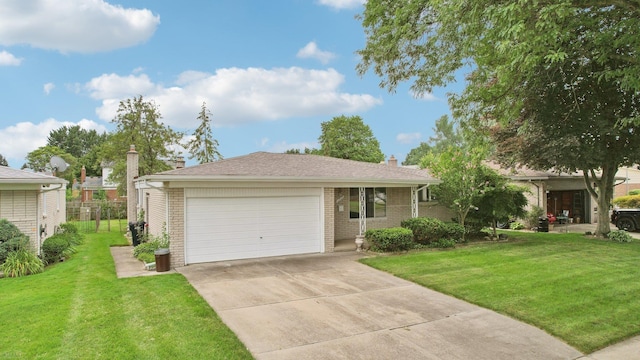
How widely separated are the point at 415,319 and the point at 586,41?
5.85 metres

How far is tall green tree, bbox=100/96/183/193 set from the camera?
2395cm

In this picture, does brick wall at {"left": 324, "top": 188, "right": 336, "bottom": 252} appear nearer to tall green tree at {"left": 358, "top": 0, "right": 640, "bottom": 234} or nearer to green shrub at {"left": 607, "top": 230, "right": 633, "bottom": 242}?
tall green tree at {"left": 358, "top": 0, "right": 640, "bottom": 234}

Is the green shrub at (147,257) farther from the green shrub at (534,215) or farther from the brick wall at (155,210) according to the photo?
the green shrub at (534,215)

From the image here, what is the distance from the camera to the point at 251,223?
11828 millimetres

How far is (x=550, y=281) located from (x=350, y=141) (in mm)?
37151

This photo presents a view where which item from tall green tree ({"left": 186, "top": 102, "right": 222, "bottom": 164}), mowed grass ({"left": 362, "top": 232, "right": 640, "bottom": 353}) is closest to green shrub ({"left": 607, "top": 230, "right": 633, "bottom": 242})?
mowed grass ({"left": 362, "top": 232, "right": 640, "bottom": 353})

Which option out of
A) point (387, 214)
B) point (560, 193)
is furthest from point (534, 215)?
point (387, 214)

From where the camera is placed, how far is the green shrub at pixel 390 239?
12758 millimetres

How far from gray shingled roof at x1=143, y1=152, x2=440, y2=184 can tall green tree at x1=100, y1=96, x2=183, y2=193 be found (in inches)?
475

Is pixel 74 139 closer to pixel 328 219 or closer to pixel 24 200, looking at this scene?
pixel 24 200

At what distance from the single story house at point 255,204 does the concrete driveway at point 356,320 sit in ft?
5.11

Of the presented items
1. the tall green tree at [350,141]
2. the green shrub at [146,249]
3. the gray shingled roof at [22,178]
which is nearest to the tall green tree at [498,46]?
the green shrub at [146,249]

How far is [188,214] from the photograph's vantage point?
10.9 m

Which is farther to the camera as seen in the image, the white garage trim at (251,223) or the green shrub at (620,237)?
the green shrub at (620,237)
